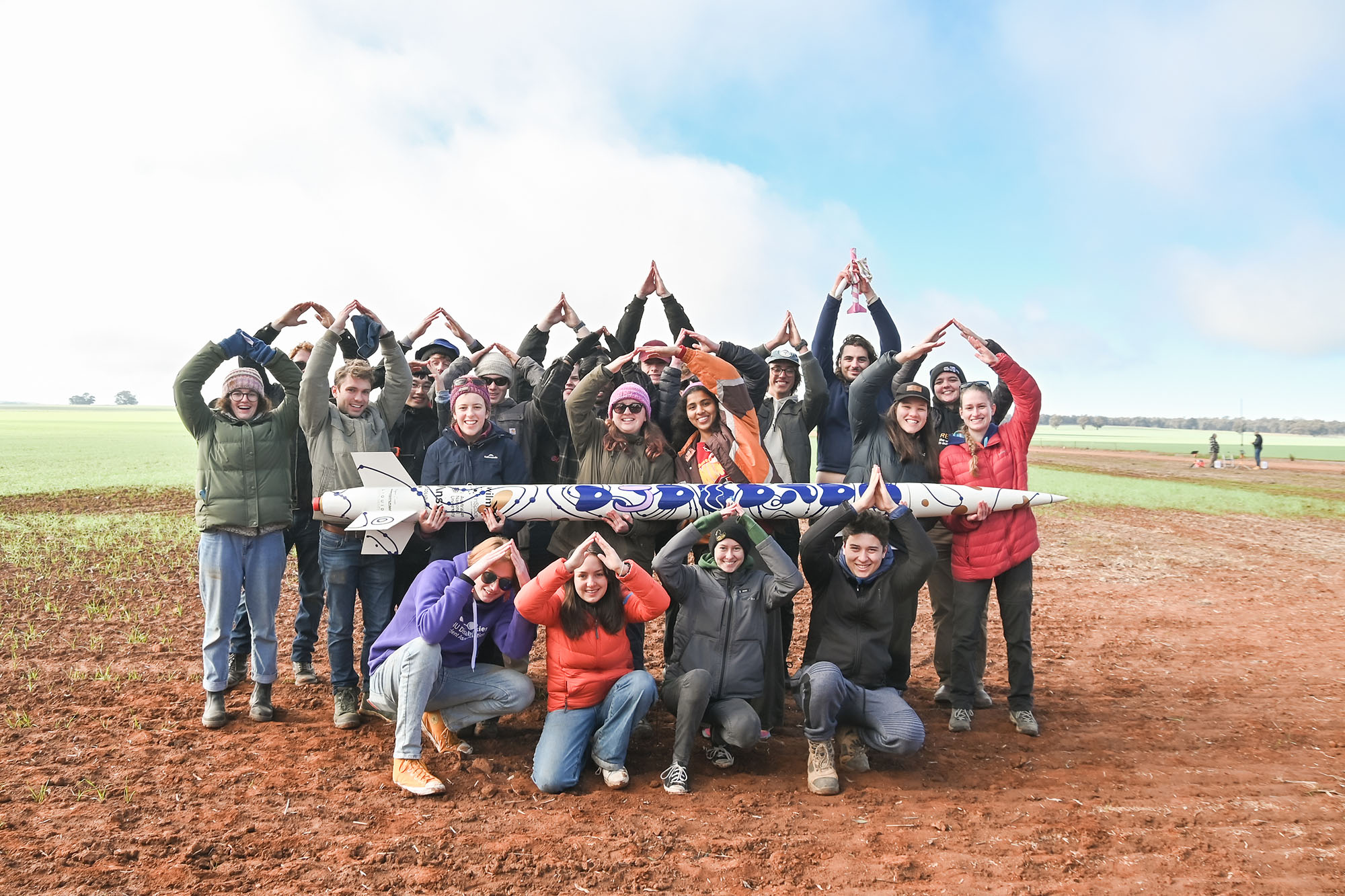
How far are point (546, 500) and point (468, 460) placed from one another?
0.76 metres

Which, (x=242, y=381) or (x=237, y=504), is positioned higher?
(x=242, y=381)

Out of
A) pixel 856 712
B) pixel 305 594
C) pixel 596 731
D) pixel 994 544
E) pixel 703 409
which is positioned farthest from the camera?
pixel 305 594

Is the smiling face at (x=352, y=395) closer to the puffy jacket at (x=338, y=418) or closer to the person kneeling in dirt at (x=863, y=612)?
the puffy jacket at (x=338, y=418)

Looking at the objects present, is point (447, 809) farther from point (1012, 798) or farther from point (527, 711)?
point (1012, 798)

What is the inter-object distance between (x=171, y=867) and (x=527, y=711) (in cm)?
295

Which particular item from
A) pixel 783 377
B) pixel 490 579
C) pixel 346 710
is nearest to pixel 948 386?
pixel 783 377

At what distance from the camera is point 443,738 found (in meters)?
5.75

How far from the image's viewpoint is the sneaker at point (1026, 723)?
6199 millimetres

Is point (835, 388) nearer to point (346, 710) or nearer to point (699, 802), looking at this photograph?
point (699, 802)

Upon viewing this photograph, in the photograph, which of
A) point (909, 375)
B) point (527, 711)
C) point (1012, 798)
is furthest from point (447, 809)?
→ point (909, 375)

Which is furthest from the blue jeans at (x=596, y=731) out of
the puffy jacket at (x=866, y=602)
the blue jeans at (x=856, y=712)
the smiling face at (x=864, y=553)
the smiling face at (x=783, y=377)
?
the smiling face at (x=783, y=377)

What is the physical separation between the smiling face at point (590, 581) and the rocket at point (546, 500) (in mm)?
1055

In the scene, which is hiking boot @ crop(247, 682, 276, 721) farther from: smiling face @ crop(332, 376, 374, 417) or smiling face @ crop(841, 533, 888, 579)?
smiling face @ crop(841, 533, 888, 579)

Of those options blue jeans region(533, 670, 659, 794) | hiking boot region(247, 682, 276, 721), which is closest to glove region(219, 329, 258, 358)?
hiking boot region(247, 682, 276, 721)
